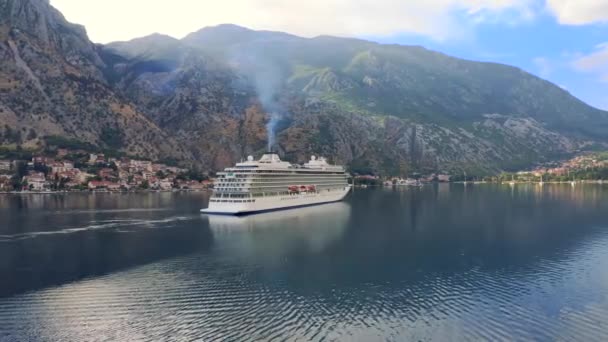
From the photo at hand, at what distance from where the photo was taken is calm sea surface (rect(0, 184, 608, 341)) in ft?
92.6

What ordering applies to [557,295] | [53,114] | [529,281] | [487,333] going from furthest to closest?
1. [53,114]
2. [529,281]
3. [557,295]
4. [487,333]

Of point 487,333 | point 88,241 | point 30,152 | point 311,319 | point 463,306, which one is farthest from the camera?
point 30,152

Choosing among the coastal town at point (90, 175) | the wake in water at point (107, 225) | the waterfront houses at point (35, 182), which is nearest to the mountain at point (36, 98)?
the coastal town at point (90, 175)

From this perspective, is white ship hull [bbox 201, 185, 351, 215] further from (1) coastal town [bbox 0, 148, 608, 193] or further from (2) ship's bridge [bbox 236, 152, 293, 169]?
(1) coastal town [bbox 0, 148, 608, 193]

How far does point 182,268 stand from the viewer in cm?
4322

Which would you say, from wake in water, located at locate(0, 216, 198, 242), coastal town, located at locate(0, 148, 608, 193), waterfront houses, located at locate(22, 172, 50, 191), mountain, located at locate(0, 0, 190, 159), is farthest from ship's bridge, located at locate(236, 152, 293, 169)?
mountain, located at locate(0, 0, 190, 159)

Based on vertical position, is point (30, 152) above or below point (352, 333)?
above

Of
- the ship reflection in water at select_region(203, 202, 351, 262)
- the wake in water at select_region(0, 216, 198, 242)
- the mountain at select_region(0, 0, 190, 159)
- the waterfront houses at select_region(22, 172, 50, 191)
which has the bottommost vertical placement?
the ship reflection in water at select_region(203, 202, 351, 262)

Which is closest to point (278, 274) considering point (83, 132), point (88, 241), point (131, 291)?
point (131, 291)

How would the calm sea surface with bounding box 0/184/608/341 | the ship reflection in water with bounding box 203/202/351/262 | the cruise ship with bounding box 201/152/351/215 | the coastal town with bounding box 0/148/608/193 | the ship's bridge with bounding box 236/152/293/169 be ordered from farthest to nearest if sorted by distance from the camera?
the coastal town with bounding box 0/148/608/193 < the ship's bridge with bounding box 236/152/293/169 < the cruise ship with bounding box 201/152/351/215 < the ship reflection in water with bounding box 203/202/351/262 < the calm sea surface with bounding box 0/184/608/341

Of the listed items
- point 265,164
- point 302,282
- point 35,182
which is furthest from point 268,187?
point 35,182

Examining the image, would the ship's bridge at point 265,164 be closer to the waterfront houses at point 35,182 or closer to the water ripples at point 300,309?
the water ripples at point 300,309

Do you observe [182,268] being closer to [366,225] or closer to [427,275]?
[427,275]

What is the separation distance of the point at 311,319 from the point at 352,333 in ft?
10.4
